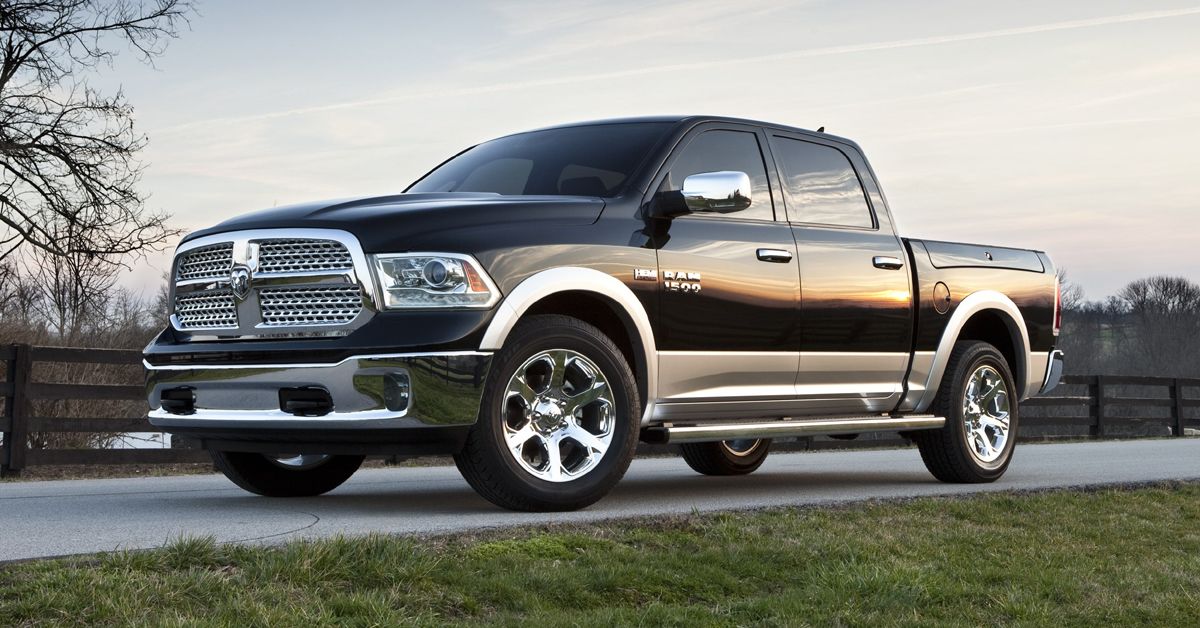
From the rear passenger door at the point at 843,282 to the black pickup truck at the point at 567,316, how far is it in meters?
0.02

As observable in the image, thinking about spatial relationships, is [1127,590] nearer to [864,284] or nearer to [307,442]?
[864,284]

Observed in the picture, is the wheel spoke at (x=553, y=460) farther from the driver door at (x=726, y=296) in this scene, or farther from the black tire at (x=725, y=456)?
the black tire at (x=725, y=456)

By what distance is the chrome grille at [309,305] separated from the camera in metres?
6.39

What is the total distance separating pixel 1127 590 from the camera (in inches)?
237

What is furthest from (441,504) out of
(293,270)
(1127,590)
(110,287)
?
(110,287)

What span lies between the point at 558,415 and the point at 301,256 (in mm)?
1433

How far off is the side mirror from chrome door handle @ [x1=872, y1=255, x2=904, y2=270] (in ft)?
5.68

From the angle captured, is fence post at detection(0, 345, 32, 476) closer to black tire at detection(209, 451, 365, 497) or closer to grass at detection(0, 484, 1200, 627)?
black tire at detection(209, 451, 365, 497)

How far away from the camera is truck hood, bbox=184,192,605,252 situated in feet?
20.9

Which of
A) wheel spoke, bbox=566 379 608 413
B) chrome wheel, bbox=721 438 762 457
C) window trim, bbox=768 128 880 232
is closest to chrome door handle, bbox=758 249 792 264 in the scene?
window trim, bbox=768 128 880 232


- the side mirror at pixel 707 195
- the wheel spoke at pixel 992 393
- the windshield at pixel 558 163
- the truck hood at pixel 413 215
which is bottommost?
the wheel spoke at pixel 992 393

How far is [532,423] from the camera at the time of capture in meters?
6.65

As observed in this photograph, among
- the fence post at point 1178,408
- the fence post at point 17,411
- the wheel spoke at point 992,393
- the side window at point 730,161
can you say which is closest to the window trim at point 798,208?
the side window at point 730,161

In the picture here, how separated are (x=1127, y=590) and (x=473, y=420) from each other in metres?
2.96
